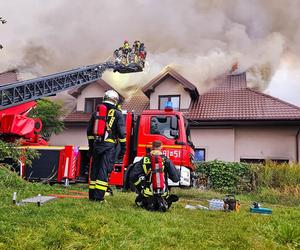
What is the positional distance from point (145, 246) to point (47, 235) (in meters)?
0.86

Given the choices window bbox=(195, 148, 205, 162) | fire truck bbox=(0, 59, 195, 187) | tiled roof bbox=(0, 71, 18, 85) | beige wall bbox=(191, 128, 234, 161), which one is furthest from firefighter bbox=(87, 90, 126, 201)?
window bbox=(195, 148, 205, 162)

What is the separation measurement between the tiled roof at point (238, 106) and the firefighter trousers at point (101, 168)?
10166 mm

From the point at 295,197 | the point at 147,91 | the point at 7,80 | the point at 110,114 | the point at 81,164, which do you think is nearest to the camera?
the point at 110,114

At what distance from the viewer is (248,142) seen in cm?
1526

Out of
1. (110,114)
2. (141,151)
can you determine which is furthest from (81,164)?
(110,114)

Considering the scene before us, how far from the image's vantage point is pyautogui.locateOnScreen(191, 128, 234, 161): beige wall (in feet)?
50.1

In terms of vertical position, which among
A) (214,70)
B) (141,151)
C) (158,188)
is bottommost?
(158,188)

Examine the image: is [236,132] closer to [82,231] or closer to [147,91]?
[147,91]

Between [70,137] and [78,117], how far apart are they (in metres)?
1.01

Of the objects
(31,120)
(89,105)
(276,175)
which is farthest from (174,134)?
(89,105)

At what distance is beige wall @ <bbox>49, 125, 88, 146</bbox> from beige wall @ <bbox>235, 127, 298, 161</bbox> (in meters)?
7.03

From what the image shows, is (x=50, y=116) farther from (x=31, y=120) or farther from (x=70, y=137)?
(x=31, y=120)

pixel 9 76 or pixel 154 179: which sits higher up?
pixel 9 76

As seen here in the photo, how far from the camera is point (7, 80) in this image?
43.5 feet
